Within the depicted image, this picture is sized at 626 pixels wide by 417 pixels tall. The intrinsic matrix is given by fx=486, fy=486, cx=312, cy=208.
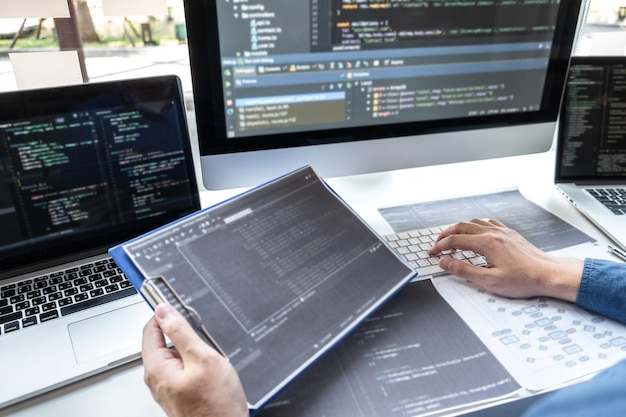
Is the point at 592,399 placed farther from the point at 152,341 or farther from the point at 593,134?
the point at 593,134

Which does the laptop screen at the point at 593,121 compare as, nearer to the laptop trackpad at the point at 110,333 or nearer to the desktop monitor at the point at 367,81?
the desktop monitor at the point at 367,81

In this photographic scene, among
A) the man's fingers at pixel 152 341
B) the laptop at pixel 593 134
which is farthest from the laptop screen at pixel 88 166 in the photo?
the laptop at pixel 593 134

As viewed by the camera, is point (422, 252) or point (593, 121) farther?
point (593, 121)

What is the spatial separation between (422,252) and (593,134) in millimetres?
499

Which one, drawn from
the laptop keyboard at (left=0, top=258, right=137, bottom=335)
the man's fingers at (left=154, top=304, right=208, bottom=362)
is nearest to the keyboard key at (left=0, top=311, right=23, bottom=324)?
the laptop keyboard at (left=0, top=258, right=137, bottom=335)

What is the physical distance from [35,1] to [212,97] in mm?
315

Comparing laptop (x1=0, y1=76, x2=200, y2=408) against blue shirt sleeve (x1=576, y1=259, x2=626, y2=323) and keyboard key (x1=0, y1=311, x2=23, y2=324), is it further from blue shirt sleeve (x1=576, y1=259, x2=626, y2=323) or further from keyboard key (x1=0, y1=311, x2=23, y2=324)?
blue shirt sleeve (x1=576, y1=259, x2=626, y2=323)

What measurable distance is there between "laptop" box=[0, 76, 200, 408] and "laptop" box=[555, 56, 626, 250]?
0.74m

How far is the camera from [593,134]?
983 millimetres

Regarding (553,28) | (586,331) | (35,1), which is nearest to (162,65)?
(35,1)

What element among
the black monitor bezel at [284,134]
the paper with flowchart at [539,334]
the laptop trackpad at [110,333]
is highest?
the black monitor bezel at [284,134]

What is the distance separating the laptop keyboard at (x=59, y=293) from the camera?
630 mm

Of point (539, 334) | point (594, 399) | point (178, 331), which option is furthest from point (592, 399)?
point (178, 331)

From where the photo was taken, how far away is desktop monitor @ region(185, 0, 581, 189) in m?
0.73
